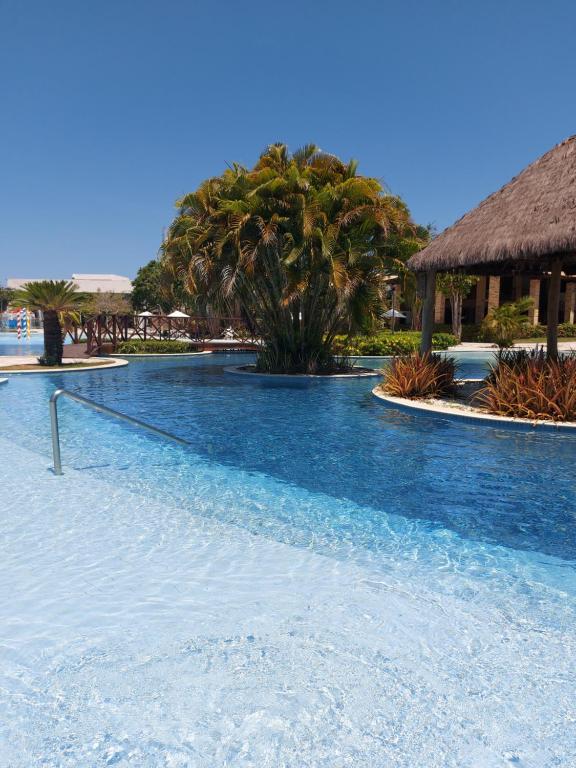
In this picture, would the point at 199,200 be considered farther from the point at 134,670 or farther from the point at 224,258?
the point at 134,670

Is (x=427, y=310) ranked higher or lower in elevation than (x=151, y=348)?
higher

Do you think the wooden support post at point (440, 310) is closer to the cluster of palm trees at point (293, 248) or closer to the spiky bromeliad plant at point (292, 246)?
the cluster of palm trees at point (293, 248)

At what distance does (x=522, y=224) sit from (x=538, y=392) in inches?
139

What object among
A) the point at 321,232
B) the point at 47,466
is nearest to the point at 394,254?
the point at 321,232

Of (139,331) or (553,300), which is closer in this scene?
(553,300)

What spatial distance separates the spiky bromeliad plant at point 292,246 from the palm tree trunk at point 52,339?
501 cm

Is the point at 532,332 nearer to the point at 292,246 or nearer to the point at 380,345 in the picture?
the point at 380,345

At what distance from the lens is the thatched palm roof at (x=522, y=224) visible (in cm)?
1142

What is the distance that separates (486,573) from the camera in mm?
5113

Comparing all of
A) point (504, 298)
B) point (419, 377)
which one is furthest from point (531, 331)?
point (419, 377)

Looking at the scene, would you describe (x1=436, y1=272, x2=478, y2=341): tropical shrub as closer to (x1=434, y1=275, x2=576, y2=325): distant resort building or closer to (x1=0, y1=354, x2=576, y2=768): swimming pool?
(x1=434, y1=275, x2=576, y2=325): distant resort building

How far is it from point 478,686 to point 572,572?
6.70 ft

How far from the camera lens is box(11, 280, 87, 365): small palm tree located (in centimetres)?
2245

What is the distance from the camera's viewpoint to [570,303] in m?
52.9
